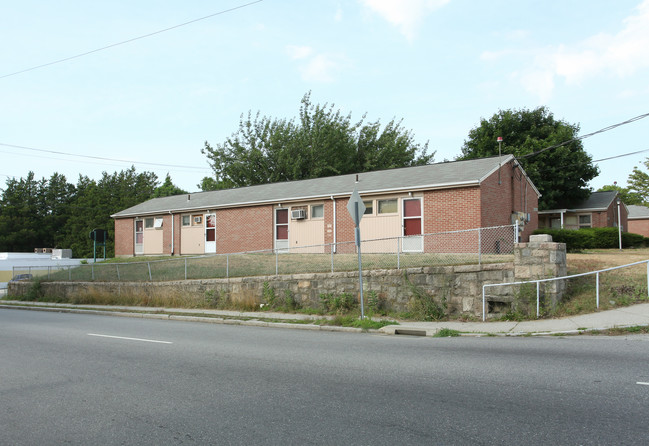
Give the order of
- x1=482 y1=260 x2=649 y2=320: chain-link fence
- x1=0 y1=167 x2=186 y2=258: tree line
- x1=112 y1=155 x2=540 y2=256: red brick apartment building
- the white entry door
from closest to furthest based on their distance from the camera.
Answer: x1=482 y1=260 x2=649 y2=320: chain-link fence < x1=112 y1=155 x2=540 y2=256: red brick apartment building < the white entry door < x1=0 y1=167 x2=186 y2=258: tree line

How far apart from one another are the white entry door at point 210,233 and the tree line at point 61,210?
4377cm

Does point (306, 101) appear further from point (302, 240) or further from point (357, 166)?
point (302, 240)

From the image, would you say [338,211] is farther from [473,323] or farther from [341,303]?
[473,323]

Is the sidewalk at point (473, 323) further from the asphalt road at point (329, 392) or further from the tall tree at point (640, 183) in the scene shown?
the tall tree at point (640, 183)

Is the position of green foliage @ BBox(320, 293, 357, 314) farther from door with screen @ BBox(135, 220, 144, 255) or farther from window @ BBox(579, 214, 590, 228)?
window @ BBox(579, 214, 590, 228)

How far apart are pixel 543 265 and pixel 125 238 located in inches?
1107

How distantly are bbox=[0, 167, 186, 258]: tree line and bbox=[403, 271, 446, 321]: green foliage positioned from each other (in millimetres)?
61260

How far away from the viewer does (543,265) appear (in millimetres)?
11641

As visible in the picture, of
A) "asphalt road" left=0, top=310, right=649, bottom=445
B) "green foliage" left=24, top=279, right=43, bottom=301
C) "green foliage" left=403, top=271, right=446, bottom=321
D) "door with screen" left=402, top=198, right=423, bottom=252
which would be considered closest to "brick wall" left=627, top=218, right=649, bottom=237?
"door with screen" left=402, top=198, right=423, bottom=252

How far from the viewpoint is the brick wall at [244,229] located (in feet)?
82.0

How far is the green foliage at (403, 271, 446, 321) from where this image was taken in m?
12.4

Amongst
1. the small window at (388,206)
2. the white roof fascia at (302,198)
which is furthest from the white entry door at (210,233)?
the small window at (388,206)

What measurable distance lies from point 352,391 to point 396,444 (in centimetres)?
171

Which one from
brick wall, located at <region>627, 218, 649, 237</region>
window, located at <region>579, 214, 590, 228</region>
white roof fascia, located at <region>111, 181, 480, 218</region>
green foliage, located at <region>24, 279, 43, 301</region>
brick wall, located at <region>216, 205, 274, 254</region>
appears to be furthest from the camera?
brick wall, located at <region>627, 218, 649, 237</region>
